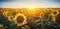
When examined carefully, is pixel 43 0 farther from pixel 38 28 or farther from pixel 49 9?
pixel 38 28

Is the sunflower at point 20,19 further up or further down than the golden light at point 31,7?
further down

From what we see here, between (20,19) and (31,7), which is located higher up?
(31,7)

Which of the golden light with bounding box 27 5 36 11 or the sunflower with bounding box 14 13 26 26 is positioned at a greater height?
the golden light with bounding box 27 5 36 11

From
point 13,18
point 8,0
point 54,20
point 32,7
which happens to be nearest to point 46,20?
point 54,20

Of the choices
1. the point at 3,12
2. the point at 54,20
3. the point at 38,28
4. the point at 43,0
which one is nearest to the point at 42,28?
the point at 38,28

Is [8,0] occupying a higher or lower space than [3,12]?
higher

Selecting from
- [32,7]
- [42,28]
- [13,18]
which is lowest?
[42,28]

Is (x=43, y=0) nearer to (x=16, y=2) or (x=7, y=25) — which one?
(x=16, y=2)
